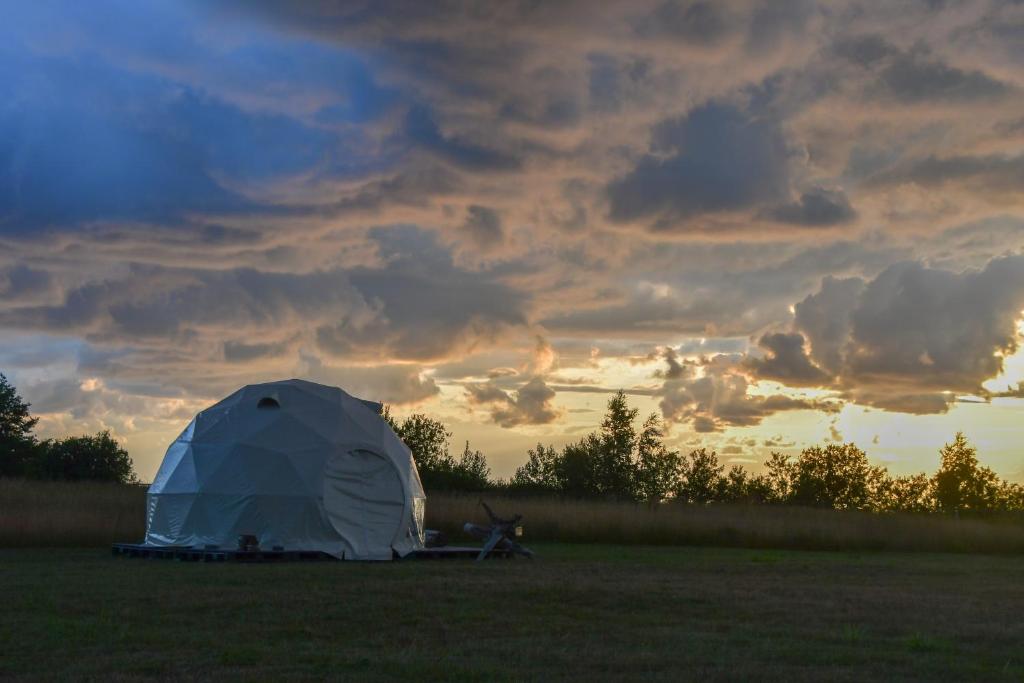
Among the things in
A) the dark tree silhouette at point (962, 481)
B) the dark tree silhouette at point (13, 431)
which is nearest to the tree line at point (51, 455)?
the dark tree silhouette at point (13, 431)

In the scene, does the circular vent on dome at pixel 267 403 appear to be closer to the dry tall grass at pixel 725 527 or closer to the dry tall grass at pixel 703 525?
the dry tall grass at pixel 703 525

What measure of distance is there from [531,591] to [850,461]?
176 ft

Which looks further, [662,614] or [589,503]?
[589,503]

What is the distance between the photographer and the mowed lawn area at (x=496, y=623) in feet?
32.1

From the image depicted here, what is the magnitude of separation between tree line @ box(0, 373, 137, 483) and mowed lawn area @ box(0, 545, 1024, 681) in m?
35.9

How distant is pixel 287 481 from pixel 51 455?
117 feet

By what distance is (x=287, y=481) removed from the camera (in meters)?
24.4

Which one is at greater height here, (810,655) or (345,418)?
(345,418)

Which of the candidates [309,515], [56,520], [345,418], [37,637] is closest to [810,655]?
[37,637]

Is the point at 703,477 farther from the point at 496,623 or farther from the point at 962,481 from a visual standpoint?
the point at 496,623

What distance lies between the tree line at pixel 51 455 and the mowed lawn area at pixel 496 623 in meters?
35.9

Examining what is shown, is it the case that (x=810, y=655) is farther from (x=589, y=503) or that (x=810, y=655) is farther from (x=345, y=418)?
(x=589, y=503)

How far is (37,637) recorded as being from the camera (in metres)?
11.2

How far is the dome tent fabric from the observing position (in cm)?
2414
